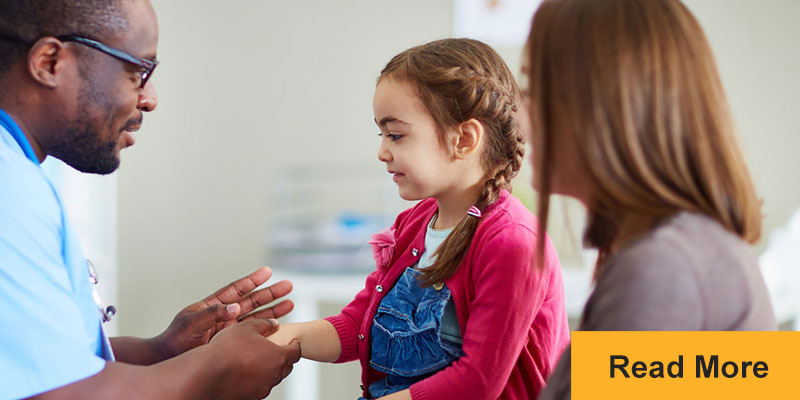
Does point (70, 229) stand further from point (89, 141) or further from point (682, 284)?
point (682, 284)

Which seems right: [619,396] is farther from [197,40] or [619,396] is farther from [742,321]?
[197,40]

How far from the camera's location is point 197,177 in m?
3.14

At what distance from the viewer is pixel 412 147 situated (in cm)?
117

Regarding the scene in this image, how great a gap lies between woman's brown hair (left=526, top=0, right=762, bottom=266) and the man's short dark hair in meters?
0.66

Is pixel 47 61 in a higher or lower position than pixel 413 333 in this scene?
higher

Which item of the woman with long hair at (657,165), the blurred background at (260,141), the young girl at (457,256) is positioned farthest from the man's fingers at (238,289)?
the blurred background at (260,141)

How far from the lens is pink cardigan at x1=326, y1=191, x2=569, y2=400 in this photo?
1.03 m

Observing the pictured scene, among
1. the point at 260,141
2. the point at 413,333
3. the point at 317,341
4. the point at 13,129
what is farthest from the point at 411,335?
the point at 260,141

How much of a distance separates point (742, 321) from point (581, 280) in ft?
5.16

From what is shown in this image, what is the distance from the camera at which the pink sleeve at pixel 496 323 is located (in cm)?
103

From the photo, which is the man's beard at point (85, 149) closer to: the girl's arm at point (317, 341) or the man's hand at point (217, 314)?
the man's hand at point (217, 314)

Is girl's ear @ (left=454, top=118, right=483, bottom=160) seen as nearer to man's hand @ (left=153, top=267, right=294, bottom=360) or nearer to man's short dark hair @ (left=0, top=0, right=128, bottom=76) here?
man's hand @ (left=153, top=267, right=294, bottom=360)

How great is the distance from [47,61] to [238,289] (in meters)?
0.52

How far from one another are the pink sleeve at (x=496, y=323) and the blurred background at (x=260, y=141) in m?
1.73
